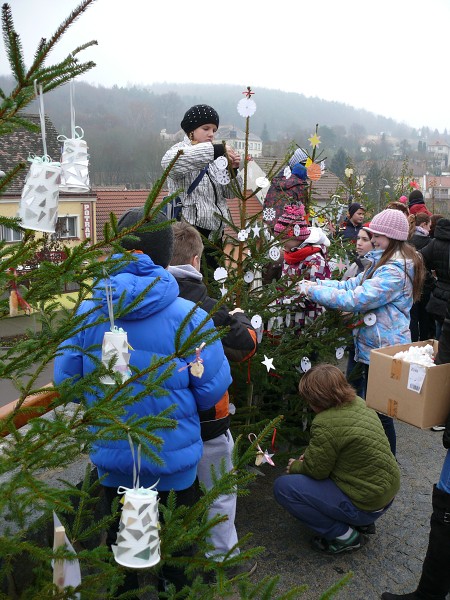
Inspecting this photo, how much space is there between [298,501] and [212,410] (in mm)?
983

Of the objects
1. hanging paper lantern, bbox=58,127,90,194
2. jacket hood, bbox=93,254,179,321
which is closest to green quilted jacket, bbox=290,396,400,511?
jacket hood, bbox=93,254,179,321

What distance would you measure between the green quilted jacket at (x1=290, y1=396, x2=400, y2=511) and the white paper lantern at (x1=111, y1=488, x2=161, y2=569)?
6.25 ft

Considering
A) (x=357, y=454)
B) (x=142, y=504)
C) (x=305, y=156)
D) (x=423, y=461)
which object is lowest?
(x=423, y=461)

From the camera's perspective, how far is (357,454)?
3.48 meters

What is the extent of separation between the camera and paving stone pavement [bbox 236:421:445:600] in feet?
11.3

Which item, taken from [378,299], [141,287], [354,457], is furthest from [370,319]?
[141,287]

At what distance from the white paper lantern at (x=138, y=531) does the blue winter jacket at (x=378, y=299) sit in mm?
2612

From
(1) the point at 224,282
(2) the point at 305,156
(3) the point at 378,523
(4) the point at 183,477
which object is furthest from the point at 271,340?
(2) the point at 305,156

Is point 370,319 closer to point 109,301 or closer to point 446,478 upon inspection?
point 446,478

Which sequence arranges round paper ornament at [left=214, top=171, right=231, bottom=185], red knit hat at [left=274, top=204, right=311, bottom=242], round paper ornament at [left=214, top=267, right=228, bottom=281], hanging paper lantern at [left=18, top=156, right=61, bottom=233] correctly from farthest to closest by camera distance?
1. red knit hat at [left=274, top=204, right=311, bottom=242]
2. round paper ornament at [left=214, top=171, right=231, bottom=185]
3. round paper ornament at [left=214, top=267, right=228, bottom=281]
4. hanging paper lantern at [left=18, top=156, right=61, bottom=233]

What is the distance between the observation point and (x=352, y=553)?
147 inches

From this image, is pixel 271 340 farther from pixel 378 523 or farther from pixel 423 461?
pixel 423 461

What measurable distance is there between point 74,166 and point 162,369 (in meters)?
0.86

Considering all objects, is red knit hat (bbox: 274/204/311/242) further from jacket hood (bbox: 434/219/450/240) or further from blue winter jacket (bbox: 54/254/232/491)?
jacket hood (bbox: 434/219/450/240)
